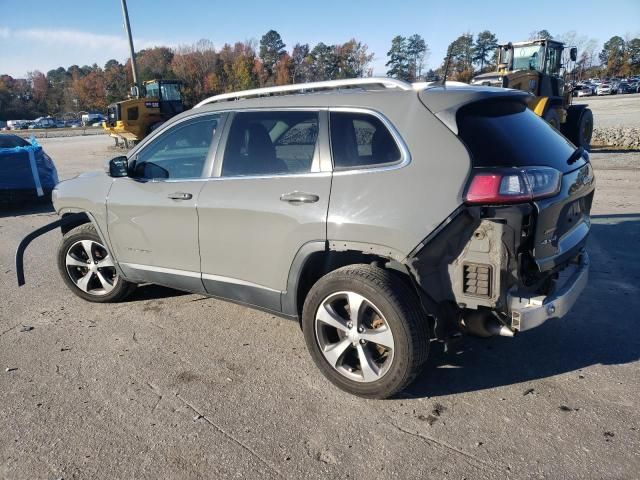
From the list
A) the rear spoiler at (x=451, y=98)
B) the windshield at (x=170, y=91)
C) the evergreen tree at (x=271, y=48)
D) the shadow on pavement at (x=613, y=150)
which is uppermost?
the evergreen tree at (x=271, y=48)

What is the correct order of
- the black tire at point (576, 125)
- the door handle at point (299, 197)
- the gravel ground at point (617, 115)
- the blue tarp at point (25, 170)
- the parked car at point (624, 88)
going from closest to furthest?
1. the door handle at point (299, 197)
2. the blue tarp at point (25, 170)
3. the black tire at point (576, 125)
4. the gravel ground at point (617, 115)
5. the parked car at point (624, 88)

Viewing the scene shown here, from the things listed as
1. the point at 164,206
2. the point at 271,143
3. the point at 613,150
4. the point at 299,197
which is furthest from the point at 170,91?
the point at 299,197

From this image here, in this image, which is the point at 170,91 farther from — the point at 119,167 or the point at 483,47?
the point at 483,47

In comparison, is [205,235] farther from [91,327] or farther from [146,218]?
[91,327]

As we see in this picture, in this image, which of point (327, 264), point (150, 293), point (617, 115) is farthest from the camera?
point (617, 115)

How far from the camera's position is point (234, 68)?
8619 centimetres

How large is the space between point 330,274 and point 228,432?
112 cm

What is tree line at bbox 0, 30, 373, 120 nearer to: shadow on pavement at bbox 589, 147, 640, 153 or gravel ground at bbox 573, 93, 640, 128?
gravel ground at bbox 573, 93, 640, 128

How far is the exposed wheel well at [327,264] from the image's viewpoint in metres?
3.08

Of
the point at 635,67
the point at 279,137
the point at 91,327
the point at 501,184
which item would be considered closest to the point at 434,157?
the point at 501,184

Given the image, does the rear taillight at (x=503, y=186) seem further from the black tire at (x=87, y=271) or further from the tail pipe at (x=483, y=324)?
the black tire at (x=87, y=271)

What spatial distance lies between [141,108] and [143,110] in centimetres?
13

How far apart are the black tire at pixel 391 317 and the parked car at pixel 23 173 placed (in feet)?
29.8

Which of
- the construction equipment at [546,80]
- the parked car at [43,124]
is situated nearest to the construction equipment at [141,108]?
the construction equipment at [546,80]
